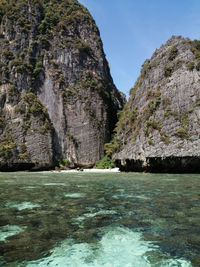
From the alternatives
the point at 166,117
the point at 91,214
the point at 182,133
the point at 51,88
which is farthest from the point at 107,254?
the point at 51,88

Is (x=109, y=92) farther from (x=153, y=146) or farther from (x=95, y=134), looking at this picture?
(x=153, y=146)

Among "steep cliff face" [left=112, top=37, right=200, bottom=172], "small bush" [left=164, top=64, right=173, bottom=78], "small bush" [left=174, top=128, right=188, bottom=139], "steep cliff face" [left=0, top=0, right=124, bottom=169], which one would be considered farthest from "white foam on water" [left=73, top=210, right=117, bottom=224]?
"steep cliff face" [left=0, top=0, right=124, bottom=169]

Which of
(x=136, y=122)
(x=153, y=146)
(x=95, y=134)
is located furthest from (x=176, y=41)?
(x=95, y=134)

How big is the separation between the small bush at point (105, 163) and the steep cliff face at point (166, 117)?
7.94 meters

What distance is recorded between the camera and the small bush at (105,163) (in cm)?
4321

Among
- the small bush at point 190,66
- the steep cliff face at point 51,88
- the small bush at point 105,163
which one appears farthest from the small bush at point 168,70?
the steep cliff face at point 51,88

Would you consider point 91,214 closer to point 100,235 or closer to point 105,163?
point 100,235

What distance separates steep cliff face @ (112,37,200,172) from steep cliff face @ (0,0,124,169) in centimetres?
1403

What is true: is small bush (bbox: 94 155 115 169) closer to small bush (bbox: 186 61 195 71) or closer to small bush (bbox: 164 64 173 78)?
small bush (bbox: 164 64 173 78)

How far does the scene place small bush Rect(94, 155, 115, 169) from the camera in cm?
4321

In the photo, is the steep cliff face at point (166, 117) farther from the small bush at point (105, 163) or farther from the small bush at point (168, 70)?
the small bush at point (105, 163)

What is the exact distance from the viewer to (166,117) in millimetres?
29328

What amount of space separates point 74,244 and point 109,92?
55494 millimetres

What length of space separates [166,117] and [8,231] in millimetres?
26838
